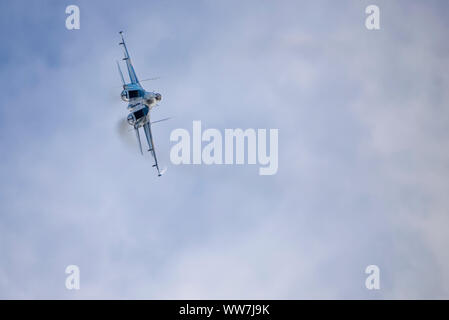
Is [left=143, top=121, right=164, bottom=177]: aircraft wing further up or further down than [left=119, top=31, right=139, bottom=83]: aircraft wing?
further down

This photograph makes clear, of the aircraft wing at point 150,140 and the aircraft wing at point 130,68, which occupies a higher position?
the aircraft wing at point 130,68
